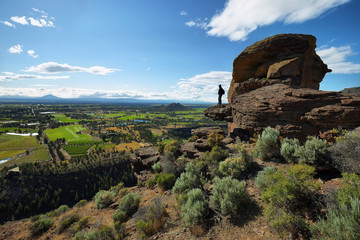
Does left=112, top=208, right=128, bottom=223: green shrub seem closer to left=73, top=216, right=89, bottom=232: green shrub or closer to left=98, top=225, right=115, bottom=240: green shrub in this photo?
left=98, top=225, right=115, bottom=240: green shrub

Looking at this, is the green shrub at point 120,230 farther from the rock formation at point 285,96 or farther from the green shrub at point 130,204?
the rock formation at point 285,96

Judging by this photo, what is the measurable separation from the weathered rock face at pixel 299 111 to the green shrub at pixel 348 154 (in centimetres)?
268

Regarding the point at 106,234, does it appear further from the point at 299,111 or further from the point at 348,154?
the point at 299,111

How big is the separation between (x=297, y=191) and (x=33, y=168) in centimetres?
10654

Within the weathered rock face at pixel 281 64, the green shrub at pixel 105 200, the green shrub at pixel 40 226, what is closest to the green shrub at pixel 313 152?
the weathered rock face at pixel 281 64

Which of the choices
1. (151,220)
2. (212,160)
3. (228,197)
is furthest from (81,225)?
(228,197)

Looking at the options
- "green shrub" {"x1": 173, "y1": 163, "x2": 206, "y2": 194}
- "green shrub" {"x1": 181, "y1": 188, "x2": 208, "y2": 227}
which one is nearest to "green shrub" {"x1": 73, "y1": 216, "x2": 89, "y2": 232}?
"green shrub" {"x1": 173, "y1": 163, "x2": 206, "y2": 194}

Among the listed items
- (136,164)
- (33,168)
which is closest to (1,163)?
(33,168)

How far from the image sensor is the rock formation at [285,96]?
9.49m

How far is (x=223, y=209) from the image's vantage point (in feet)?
20.8

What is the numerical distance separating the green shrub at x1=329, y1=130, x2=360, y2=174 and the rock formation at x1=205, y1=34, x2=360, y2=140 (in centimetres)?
291

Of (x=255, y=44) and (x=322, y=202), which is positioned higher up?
(x=255, y=44)

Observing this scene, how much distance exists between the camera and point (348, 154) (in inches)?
245

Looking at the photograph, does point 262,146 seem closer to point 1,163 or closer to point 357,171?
point 357,171
